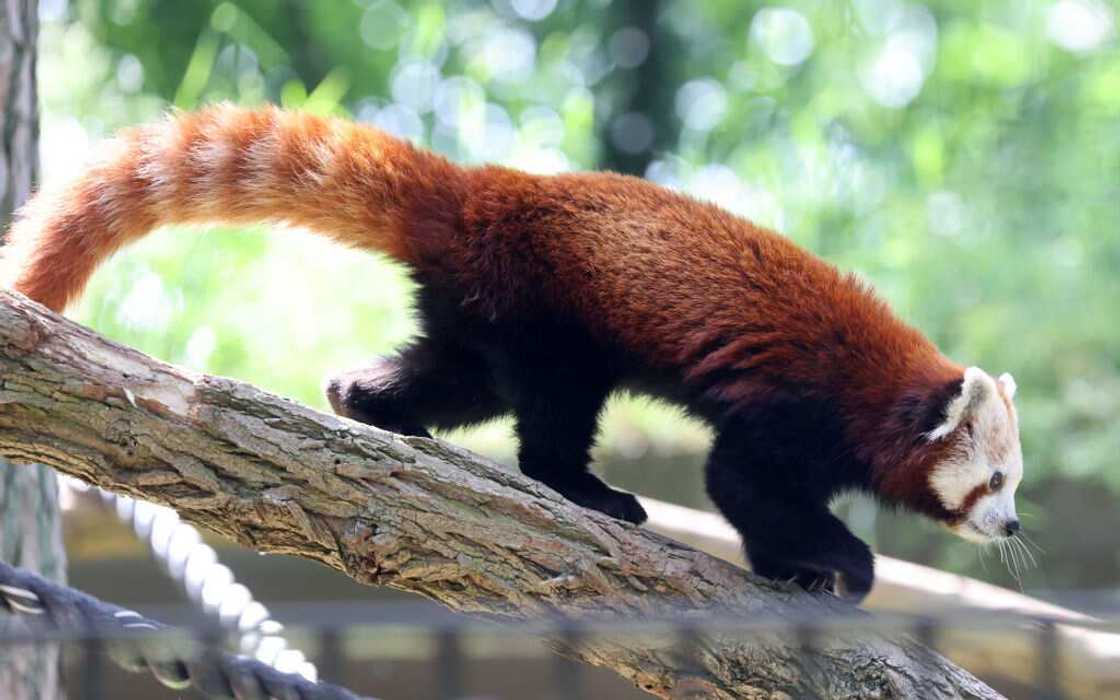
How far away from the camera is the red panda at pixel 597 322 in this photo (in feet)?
8.68

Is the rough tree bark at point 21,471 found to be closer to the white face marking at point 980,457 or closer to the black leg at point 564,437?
the black leg at point 564,437

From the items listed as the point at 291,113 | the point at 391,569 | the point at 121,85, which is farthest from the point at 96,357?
the point at 121,85

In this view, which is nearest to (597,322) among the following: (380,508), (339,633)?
(380,508)

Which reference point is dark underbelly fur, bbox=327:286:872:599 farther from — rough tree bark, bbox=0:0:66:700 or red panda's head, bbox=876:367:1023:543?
rough tree bark, bbox=0:0:66:700

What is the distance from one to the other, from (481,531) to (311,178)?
87cm

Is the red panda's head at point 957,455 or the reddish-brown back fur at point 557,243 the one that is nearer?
the reddish-brown back fur at point 557,243

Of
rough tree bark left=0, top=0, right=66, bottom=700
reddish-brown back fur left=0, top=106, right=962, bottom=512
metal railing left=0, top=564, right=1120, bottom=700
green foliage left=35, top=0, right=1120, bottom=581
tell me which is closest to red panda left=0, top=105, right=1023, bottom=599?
reddish-brown back fur left=0, top=106, right=962, bottom=512

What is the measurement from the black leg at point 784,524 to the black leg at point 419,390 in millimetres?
549

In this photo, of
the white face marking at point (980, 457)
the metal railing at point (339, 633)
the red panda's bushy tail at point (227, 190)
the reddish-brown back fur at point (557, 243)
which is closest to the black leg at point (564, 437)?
the reddish-brown back fur at point (557, 243)

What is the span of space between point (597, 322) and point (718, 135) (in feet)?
18.9

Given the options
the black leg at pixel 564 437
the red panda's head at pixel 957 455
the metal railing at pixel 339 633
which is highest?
the red panda's head at pixel 957 455

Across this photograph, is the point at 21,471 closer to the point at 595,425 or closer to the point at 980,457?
the point at 595,425

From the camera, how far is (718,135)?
8.30m

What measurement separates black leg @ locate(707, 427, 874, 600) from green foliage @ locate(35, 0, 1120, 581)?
2323mm
